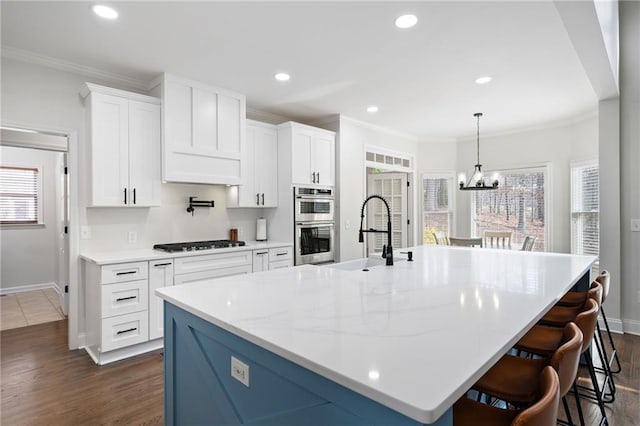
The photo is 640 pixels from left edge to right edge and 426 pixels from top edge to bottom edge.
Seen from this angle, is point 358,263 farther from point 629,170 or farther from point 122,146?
point 629,170

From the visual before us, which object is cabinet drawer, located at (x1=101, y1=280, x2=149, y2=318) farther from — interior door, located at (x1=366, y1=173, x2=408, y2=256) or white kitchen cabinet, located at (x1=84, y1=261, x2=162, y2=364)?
interior door, located at (x1=366, y1=173, x2=408, y2=256)

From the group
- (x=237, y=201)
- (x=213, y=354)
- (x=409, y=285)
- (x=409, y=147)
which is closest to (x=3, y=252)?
(x=237, y=201)

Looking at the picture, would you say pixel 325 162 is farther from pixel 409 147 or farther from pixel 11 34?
pixel 11 34

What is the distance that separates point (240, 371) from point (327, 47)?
2.66 metres

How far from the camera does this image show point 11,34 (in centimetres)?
279

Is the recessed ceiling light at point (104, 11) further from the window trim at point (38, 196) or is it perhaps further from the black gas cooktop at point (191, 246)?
the window trim at point (38, 196)

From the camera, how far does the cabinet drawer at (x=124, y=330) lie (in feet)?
9.95

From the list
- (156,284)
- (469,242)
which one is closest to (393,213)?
(469,242)

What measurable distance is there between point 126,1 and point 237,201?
2.41m

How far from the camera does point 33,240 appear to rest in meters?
5.85

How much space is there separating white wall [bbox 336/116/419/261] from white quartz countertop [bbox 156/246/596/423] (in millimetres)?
2869

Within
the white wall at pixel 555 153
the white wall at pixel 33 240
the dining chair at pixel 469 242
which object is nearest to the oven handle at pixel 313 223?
the dining chair at pixel 469 242

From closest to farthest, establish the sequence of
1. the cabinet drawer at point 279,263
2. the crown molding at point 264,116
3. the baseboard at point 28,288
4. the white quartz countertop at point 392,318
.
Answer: the white quartz countertop at point 392,318 → the cabinet drawer at point 279,263 → the crown molding at point 264,116 → the baseboard at point 28,288

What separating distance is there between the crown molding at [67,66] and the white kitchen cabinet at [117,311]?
1827 millimetres
